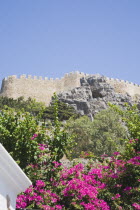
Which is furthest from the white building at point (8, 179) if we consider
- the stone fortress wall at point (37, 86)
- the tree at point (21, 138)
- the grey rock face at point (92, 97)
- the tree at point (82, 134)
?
the stone fortress wall at point (37, 86)

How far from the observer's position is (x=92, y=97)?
141 feet

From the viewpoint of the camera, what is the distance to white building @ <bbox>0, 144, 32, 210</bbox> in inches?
180

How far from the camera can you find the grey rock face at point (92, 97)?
128 ft

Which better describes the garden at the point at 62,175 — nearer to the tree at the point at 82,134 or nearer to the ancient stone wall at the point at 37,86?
the tree at the point at 82,134

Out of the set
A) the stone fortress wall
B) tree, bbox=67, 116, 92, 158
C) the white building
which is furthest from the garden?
the stone fortress wall

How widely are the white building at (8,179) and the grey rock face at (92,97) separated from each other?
31.8 meters

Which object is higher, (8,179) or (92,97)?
(92,97)

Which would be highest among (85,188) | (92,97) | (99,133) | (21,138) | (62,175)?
(92,97)

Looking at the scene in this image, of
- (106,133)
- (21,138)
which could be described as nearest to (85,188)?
(21,138)

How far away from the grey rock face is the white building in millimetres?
31840

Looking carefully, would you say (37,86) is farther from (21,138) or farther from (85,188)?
(85,188)

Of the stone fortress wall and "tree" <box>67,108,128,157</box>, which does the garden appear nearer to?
"tree" <box>67,108,128,157</box>

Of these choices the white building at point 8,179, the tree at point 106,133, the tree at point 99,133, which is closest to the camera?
the white building at point 8,179

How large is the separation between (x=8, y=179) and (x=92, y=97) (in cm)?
3831
